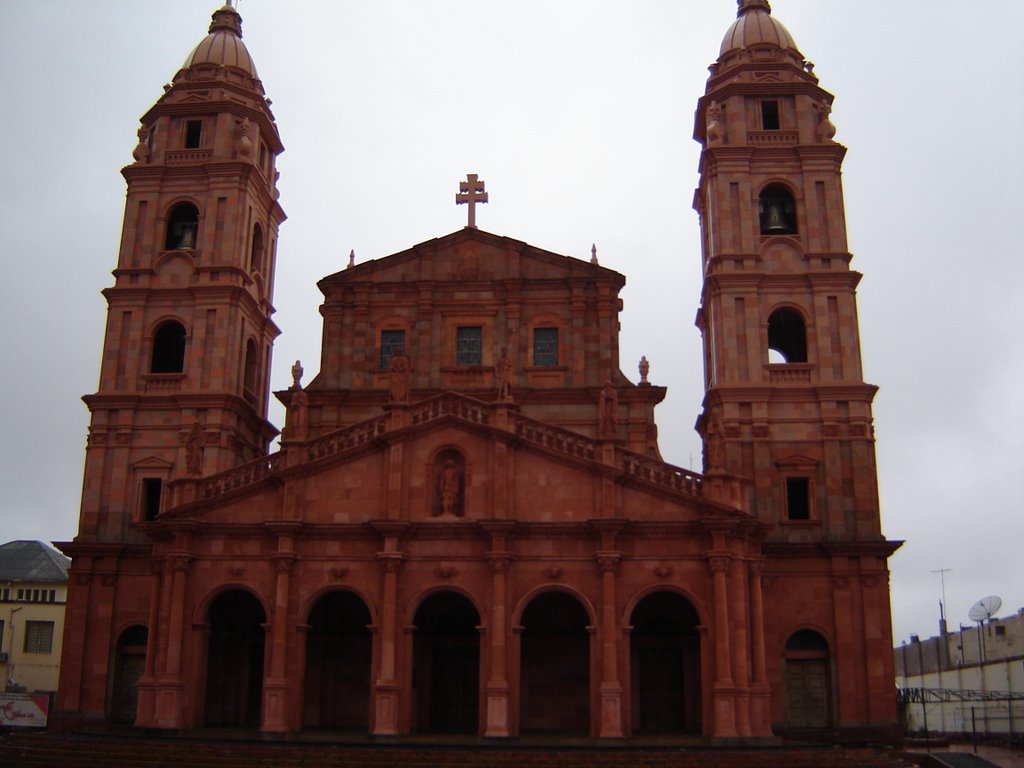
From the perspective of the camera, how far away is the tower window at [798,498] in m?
39.0

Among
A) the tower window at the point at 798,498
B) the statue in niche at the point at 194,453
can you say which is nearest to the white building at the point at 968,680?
the tower window at the point at 798,498

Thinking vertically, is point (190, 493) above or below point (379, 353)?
below

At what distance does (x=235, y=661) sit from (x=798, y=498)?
19.9 meters

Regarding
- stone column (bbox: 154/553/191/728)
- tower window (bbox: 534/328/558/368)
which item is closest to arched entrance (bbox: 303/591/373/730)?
stone column (bbox: 154/553/191/728)

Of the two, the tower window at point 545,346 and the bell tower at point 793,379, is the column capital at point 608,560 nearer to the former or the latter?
the bell tower at point 793,379

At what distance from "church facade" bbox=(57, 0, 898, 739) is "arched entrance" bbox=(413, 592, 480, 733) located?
8 cm

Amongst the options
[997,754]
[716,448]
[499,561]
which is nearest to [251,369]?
[499,561]

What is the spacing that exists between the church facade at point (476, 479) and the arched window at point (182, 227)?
0.39 feet

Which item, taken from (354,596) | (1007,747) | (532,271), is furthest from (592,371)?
(1007,747)

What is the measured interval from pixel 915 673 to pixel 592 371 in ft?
145

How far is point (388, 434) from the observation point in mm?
34656

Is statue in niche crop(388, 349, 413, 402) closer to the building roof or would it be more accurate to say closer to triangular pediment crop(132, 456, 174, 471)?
triangular pediment crop(132, 456, 174, 471)

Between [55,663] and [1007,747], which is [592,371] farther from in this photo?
[55,663]

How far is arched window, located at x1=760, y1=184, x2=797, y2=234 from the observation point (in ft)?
140
